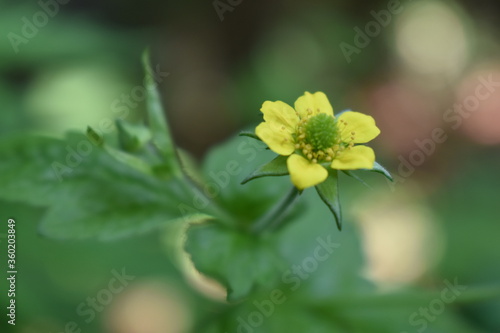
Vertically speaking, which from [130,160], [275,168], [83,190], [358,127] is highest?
[358,127]

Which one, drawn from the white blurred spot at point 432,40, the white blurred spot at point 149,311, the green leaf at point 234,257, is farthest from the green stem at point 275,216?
the white blurred spot at point 432,40

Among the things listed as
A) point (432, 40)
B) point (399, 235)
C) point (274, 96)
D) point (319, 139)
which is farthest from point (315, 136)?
point (432, 40)

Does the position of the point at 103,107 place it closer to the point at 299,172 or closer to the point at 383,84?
the point at 383,84

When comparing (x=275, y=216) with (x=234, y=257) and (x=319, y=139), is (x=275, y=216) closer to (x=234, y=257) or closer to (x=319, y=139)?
(x=234, y=257)

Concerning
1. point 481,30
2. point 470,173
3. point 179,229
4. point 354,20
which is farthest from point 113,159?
point 481,30

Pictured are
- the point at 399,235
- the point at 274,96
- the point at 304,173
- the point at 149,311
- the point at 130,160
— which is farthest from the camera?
the point at 274,96

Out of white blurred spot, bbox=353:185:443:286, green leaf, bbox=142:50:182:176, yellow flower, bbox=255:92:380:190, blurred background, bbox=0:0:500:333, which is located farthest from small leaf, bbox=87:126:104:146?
white blurred spot, bbox=353:185:443:286
